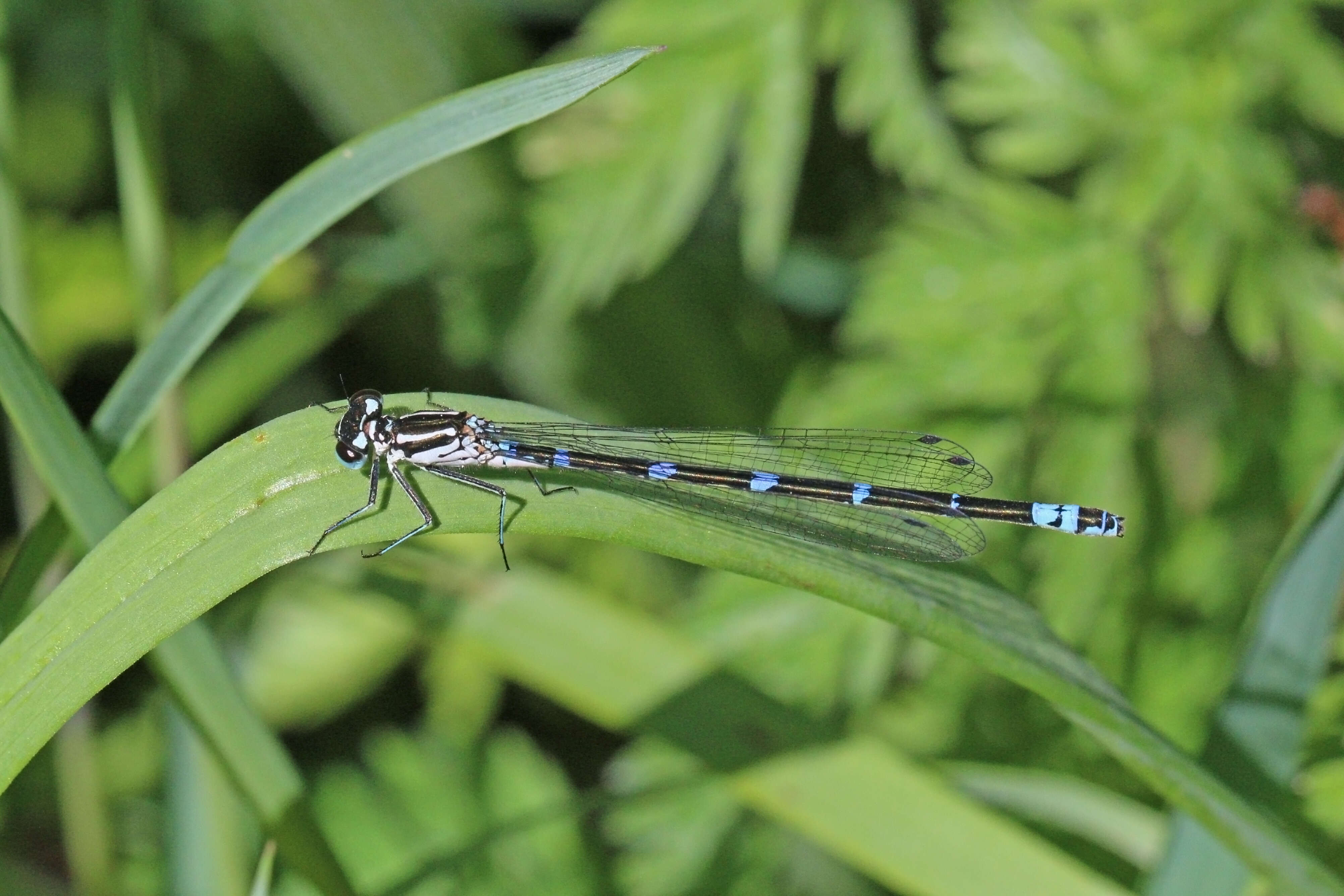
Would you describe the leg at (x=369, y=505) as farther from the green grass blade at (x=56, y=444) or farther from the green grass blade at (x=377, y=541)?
the green grass blade at (x=56, y=444)

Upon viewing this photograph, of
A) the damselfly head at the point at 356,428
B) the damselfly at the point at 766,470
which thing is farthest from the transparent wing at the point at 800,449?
the damselfly head at the point at 356,428

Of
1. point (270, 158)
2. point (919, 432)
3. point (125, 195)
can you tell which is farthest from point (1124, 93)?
point (270, 158)

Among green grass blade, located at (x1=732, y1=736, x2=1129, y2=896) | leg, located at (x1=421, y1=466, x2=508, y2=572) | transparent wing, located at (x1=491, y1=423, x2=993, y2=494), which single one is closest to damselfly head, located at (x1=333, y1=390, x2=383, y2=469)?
leg, located at (x1=421, y1=466, x2=508, y2=572)

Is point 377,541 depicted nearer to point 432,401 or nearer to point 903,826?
point 432,401

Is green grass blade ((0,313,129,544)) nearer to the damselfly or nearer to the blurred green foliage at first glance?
the damselfly

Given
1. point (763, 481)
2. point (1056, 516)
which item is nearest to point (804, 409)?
point (763, 481)

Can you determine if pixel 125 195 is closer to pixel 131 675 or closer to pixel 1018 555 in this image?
pixel 131 675
